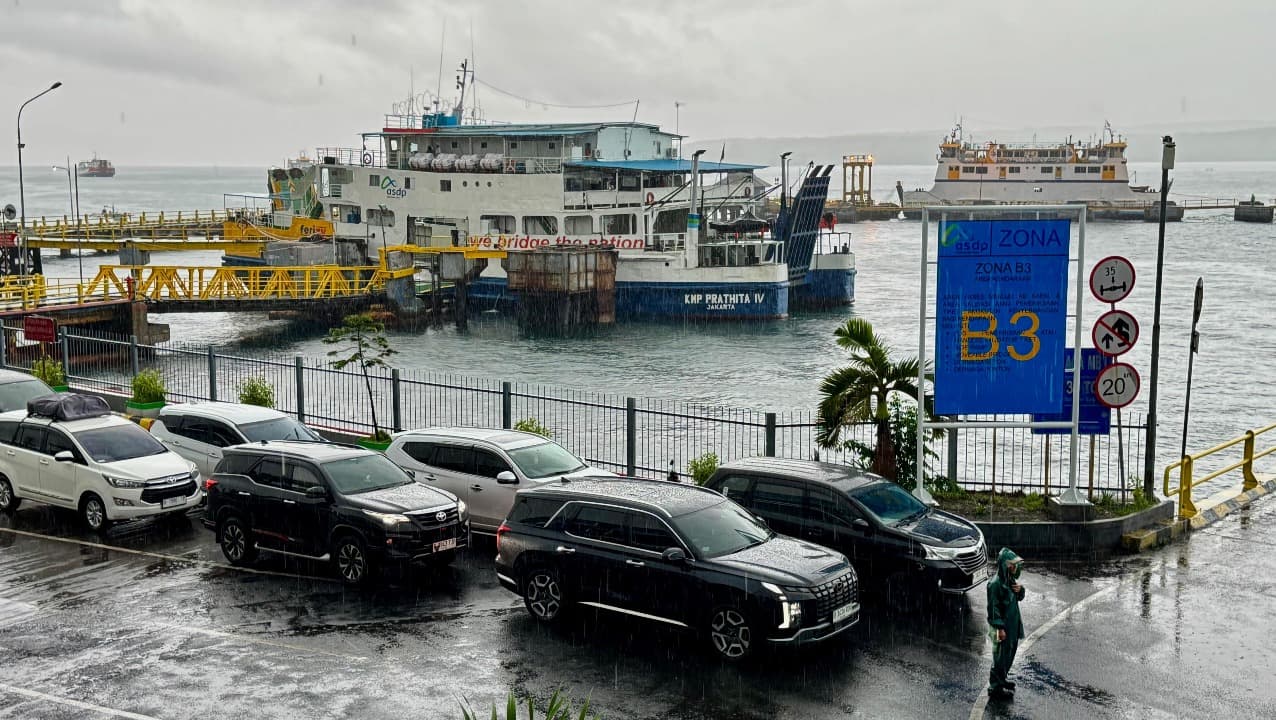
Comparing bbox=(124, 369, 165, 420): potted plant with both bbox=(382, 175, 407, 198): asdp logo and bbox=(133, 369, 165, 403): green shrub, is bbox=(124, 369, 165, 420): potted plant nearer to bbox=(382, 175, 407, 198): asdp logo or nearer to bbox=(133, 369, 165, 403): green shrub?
bbox=(133, 369, 165, 403): green shrub

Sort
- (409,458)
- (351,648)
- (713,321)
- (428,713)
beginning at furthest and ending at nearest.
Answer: (713,321) < (409,458) < (351,648) < (428,713)

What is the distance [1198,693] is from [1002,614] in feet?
6.01

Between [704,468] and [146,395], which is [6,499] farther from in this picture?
[704,468]

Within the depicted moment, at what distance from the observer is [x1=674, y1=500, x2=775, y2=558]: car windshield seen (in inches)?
455

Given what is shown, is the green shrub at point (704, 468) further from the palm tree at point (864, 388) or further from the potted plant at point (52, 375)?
the potted plant at point (52, 375)

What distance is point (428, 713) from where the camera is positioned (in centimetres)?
998

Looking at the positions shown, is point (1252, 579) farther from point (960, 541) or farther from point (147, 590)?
point (147, 590)

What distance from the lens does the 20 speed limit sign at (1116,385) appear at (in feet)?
52.1

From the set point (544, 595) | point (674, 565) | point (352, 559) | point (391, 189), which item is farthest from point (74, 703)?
point (391, 189)

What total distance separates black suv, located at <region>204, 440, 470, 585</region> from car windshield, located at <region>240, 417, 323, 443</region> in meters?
2.41

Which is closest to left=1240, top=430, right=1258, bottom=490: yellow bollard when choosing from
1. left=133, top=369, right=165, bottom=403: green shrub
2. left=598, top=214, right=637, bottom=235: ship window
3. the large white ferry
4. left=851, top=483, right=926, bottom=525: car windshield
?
left=851, top=483, right=926, bottom=525: car windshield

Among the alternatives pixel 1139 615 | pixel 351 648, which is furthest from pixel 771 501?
pixel 351 648

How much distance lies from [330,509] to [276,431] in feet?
14.3

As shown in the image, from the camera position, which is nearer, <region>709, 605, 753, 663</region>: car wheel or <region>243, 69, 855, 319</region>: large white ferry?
<region>709, 605, 753, 663</region>: car wheel
